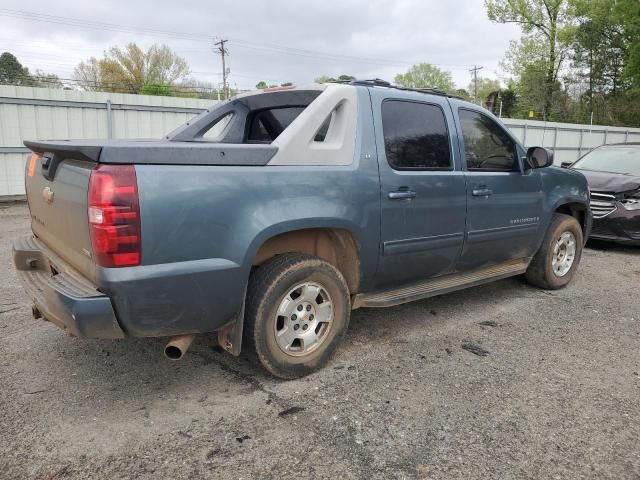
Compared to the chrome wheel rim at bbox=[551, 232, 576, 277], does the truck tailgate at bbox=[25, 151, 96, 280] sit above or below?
above

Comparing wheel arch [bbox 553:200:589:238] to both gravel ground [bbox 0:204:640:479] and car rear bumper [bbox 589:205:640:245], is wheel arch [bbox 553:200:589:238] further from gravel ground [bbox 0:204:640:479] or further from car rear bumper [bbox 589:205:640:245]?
car rear bumper [bbox 589:205:640:245]

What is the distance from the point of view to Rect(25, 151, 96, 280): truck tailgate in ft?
8.68

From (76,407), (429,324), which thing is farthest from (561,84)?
(76,407)

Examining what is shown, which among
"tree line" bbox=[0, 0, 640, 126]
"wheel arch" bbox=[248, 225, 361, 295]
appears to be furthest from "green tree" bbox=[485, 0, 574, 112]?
"wheel arch" bbox=[248, 225, 361, 295]

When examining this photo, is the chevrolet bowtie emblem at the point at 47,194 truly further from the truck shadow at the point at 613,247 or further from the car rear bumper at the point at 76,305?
the truck shadow at the point at 613,247

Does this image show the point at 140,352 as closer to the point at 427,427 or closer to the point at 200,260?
the point at 200,260

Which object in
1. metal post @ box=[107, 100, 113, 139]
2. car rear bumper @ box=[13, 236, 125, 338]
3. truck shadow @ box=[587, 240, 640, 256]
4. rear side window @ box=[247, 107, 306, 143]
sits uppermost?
metal post @ box=[107, 100, 113, 139]

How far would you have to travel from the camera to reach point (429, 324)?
4.41 meters

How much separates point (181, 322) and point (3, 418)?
Answer: 1088 millimetres

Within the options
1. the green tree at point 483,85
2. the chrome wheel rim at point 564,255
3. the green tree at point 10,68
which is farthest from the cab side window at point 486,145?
the green tree at point 483,85

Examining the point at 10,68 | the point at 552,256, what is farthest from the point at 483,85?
the point at 552,256

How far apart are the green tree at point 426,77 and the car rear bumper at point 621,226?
7364cm

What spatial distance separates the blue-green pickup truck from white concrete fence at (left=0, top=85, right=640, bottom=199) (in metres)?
7.60

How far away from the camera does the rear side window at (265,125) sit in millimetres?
4324
